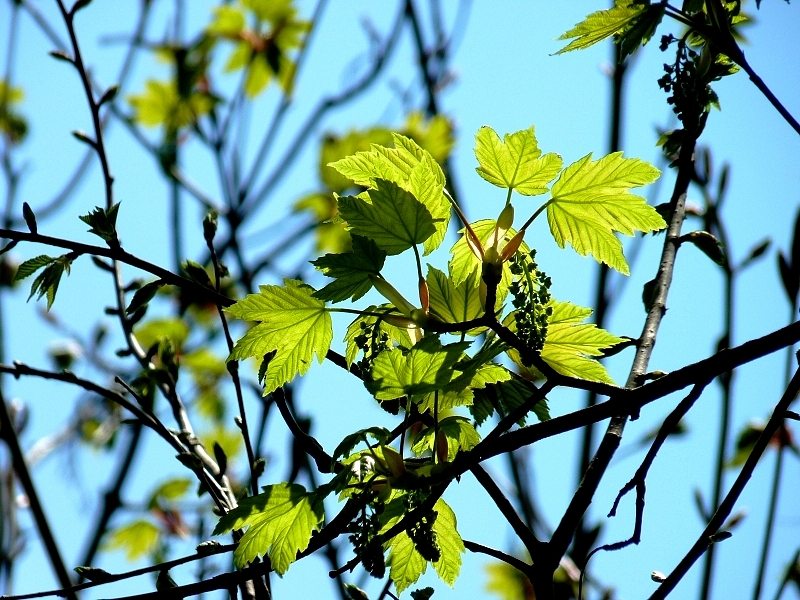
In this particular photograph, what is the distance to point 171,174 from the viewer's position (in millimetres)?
2223

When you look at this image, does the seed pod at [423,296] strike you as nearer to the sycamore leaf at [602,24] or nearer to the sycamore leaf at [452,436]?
the sycamore leaf at [452,436]

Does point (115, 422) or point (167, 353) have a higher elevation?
point (115, 422)

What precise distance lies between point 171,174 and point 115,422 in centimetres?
96

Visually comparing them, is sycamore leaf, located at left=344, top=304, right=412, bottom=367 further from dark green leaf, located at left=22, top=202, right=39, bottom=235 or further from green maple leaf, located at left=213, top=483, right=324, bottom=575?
dark green leaf, located at left=22, top=202, right=39, bottom=235

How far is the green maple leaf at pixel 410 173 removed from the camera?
76 cm

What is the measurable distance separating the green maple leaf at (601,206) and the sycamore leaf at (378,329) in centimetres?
21

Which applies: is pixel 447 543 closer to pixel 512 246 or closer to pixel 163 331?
pixel 512 246

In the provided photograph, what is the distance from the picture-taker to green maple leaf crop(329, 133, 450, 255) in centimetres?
76

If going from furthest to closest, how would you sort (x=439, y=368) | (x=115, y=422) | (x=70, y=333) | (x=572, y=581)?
(x=115, y=422), (x=70, y=333), (x=572, y=581), (x=439, y=368)

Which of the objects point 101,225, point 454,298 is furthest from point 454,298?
point 101,225

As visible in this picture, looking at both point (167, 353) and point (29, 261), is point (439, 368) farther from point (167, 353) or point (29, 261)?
point (167, 353)

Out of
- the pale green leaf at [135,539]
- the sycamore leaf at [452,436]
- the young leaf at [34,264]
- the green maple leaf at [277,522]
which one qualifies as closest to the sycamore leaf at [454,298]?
the sycamore leaf at [452,436]

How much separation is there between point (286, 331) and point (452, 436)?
0.69 ft

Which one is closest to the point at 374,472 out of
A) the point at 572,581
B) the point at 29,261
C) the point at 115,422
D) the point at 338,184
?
the point at 29,261
